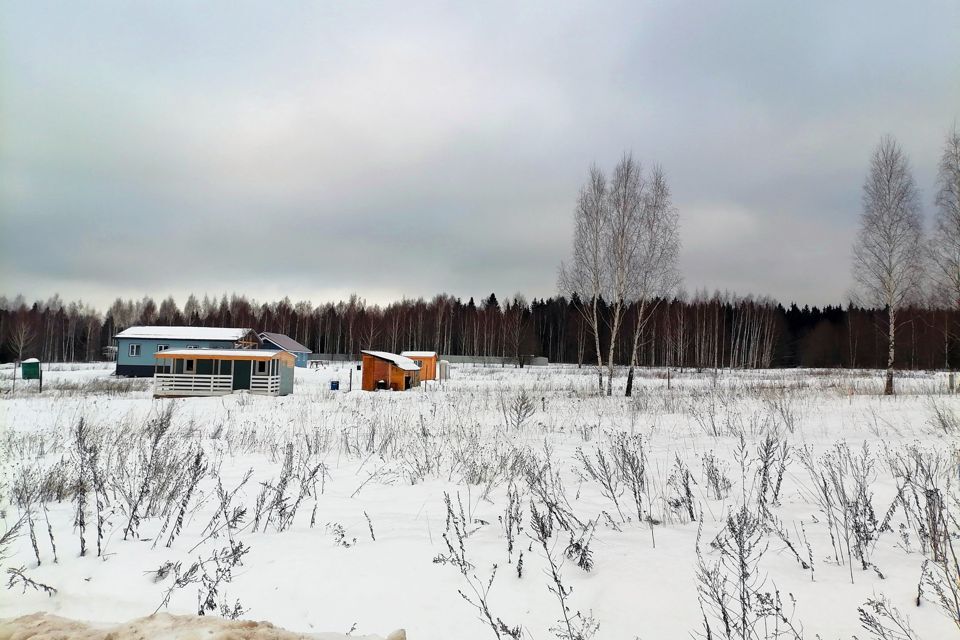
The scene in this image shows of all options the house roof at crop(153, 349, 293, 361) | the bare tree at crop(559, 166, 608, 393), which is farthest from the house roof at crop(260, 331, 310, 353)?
the bare tree at crop(559, 166, 608, 393)

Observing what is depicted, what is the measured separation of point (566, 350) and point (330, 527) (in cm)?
6847

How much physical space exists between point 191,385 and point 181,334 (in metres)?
17.1

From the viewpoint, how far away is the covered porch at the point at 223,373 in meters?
22.4

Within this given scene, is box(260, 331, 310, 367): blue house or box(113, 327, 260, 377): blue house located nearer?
box(113, 327, 260, 377): blue house

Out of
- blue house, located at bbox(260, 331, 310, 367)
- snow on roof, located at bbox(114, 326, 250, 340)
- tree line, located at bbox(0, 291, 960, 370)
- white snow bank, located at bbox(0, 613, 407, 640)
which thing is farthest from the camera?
tree line, located at bbox(0, 291, 960, 370)

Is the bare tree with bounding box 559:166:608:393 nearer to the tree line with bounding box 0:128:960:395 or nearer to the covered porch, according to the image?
the tree line with bounding box 0:128:960:395

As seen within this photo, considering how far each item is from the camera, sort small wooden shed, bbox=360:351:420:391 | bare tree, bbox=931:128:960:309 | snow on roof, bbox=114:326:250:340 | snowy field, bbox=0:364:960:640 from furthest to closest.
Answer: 1. snow on roof, bbox=114:326:250:340
2. small wooden shed, bbox=360:351:420:391
3. bare tree, bbox=931:128:960:309
4. snowy field, bbox=0:364:960:640

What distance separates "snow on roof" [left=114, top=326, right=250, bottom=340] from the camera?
119 feet

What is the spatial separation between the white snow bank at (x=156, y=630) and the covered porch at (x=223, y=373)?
21.7 metres

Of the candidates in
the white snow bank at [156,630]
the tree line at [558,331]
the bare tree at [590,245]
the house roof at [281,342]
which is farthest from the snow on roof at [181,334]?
the white snow bank at [156,630]

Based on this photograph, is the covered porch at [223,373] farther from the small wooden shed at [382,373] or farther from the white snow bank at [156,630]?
the white snow bank at [156,630]

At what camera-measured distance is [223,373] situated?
75.7 ft

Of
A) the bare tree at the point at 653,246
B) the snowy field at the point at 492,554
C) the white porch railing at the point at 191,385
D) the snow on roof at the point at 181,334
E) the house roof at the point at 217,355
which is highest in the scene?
the bare tree at the point at 653,246

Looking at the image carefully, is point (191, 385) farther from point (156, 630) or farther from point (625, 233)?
point (156, 630)
